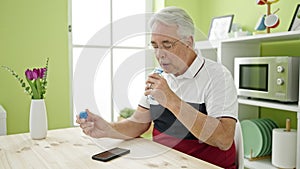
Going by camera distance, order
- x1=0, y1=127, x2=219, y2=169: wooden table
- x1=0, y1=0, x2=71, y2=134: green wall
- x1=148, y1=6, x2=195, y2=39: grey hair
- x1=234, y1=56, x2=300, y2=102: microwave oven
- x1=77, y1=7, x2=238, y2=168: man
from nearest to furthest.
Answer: x1=0, y1=127, x2=219, y2=169: wooden table < x1=77, y1=7, x2=238, y2=168: man < x1=148, y1=6, x2=195, y2=39: grey hair < x1=234, y1=56, x2=300, y2=102: microwave oven < x1=0, y1=0, x2=71, y2=134: green wall

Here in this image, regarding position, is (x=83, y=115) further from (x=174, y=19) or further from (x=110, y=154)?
(x=174, y=19)

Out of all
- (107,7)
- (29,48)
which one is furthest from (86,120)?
(107,7)

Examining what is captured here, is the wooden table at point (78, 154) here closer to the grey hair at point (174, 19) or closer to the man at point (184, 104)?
the man at point (184, 104)

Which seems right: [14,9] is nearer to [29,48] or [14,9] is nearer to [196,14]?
[29,48]

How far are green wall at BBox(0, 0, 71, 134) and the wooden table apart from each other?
3.78ft

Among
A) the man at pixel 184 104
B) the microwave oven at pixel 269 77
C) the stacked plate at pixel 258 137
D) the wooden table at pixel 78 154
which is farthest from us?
the stacked plate at pixel 258 137

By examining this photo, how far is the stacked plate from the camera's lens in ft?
6.87

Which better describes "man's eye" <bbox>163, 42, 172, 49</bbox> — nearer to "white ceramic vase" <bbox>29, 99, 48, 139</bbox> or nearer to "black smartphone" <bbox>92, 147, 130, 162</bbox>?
"black smartphone" <bbox>92, 147, 130, 162</bbox>

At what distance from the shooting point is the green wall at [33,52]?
232 cm

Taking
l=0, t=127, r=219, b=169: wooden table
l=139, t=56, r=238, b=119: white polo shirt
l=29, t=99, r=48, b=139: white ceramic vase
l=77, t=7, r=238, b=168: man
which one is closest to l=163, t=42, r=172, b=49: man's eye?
l=77, t=7, r=238, b=168: man

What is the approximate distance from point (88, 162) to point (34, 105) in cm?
46

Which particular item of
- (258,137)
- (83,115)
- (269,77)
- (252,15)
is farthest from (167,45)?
(252,15)

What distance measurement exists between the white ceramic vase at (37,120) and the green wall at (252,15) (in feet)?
5.57

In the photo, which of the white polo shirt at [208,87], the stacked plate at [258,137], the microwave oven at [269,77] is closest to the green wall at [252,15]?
the stacked plate at [258,137]
